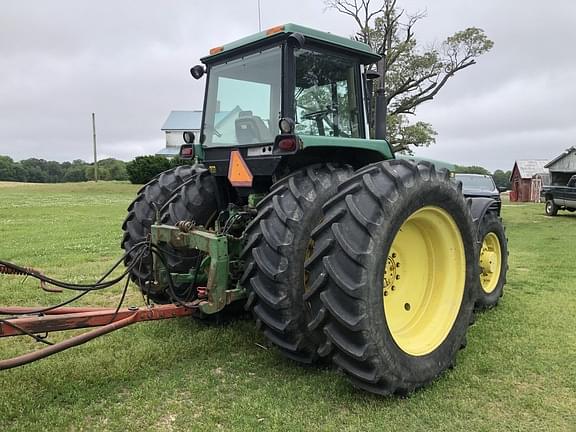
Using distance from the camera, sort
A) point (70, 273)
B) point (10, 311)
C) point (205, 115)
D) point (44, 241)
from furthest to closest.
A: point (44, 241)
point (70, 273)
point (205, 115)
point (10, 311)

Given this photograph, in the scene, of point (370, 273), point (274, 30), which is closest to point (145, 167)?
point (274, 30)

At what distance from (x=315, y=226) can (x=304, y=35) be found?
56.5 inches

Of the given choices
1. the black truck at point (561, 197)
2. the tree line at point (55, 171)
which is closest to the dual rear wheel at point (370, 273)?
the black truck at point (561, 197)

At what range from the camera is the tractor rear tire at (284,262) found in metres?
3.30

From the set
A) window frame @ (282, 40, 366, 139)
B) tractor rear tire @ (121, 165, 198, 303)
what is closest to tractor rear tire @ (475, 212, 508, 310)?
window frame @ (282, 40, 366, 139)

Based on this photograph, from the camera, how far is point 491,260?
5.48 metres

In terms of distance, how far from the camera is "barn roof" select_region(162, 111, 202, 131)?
54.4 meters

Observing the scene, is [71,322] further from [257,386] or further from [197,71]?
[197,71]

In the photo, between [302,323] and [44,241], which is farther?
[44,241]

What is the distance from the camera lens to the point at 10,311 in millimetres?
3309

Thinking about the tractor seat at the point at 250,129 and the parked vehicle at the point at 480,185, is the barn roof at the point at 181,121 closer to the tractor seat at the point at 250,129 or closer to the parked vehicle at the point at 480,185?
the parked vehicle at the point at 480,185

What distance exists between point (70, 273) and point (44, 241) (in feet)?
12.2

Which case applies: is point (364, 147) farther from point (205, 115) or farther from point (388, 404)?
point (388, 404)

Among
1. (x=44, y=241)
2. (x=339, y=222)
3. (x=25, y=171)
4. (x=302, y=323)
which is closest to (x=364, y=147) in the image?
(x=339, y=222)
